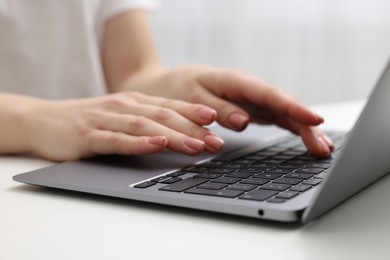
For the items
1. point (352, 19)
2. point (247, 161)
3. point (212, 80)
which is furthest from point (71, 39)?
point (352, 19)

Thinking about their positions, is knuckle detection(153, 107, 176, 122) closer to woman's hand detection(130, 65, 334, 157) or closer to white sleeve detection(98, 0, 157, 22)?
woman's hand detection(130, 65, 334, 157)

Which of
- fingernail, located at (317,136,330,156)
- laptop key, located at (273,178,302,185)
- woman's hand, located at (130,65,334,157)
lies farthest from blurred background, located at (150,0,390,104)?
laptop key, located at (273,178,302,185)

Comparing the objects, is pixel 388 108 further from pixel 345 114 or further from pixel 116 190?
pixel 345 114

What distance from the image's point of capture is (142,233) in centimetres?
41

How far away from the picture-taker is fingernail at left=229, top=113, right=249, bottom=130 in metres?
0.69

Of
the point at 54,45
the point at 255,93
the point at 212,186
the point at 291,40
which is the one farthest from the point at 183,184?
the point at 291,40

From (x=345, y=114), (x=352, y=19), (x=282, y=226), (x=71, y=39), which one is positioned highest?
(x=352, y=19)

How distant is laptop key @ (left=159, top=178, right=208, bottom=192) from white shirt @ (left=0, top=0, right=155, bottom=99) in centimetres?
66

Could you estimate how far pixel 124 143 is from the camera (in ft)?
2.02

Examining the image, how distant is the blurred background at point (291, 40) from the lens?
171 cm

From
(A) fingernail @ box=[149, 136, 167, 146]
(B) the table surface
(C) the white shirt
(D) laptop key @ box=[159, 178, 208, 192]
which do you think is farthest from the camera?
(C) the white shirt

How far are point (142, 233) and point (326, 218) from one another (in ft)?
0.43

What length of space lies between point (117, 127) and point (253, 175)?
19 cm

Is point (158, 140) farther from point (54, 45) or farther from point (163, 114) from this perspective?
point (54, 45)
